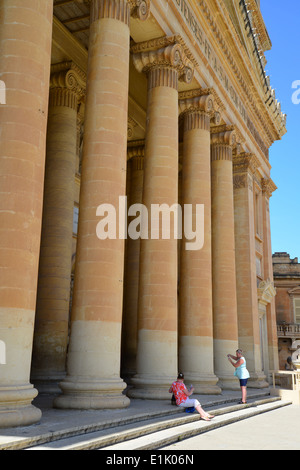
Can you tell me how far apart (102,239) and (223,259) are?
11505 millimetres

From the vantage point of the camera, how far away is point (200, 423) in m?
12.4

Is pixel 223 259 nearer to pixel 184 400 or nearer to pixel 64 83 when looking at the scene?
pixel 64 83

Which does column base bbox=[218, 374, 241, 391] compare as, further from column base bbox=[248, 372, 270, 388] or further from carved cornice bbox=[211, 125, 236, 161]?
carved cornice bbox=[211, 125, 236, 161]

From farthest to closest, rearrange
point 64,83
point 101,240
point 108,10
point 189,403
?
point 64,83, point 108,10, point 189,403, point 101,240

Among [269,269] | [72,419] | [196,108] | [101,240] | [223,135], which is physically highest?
[223,135]

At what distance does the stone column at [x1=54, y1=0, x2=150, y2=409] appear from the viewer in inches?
474

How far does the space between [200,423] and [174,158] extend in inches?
350

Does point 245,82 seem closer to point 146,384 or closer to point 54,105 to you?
point 54,105

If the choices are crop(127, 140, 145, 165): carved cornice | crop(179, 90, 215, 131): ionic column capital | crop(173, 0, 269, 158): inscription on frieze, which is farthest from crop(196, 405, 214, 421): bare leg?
crop(127, 140, 145, 165): carved cornice

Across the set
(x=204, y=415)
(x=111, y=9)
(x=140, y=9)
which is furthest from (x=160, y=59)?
(x=204, y=415)

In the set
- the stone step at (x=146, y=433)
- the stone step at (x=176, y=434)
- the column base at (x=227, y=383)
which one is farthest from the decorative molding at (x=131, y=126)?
the stone step at (x=146, y=433)

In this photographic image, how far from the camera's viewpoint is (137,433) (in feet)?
32.4

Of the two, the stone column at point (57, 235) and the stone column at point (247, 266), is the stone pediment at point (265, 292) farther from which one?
the stone column at point (57, 235)
